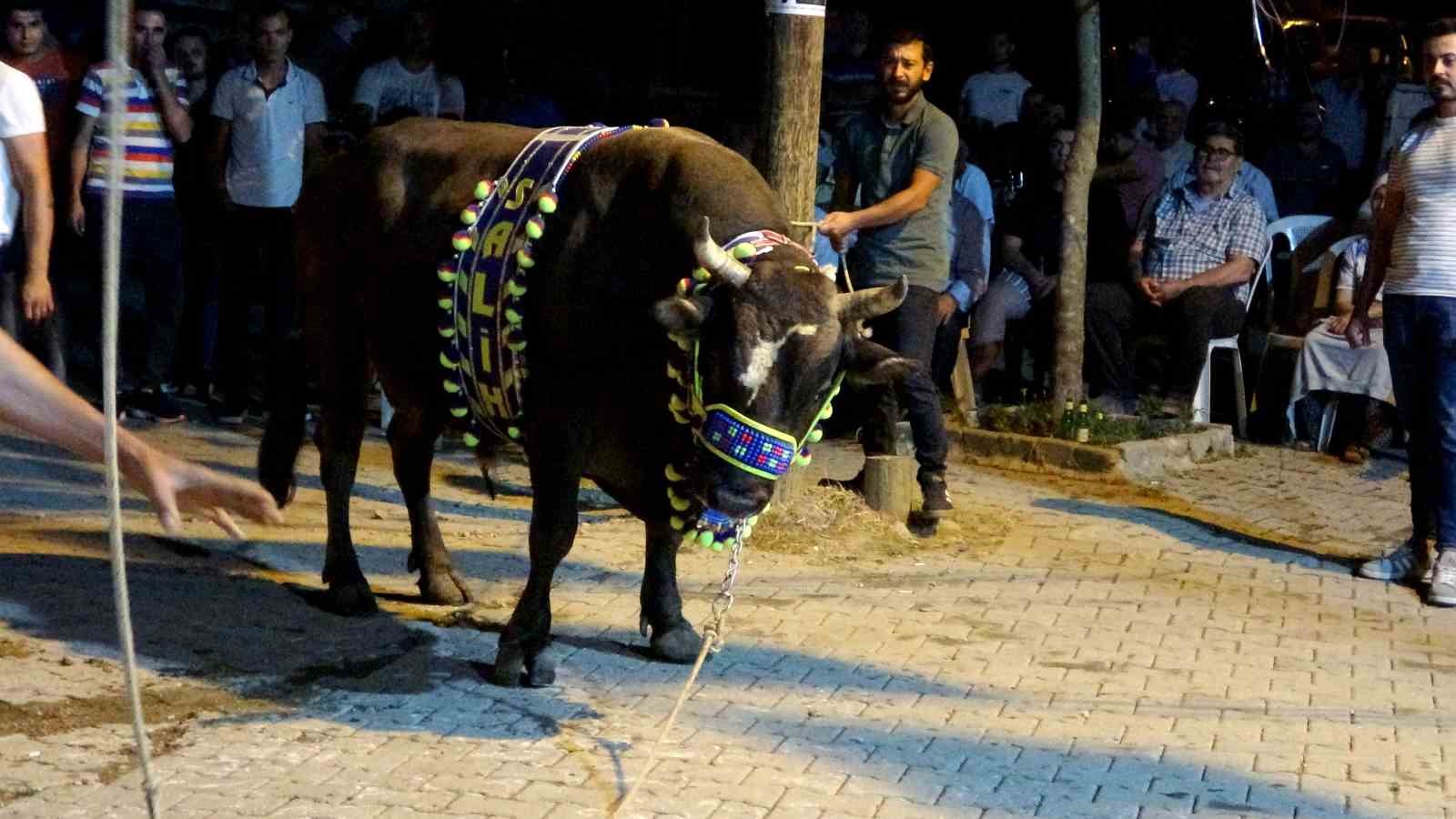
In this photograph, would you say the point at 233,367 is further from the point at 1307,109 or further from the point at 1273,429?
the point at 1307,109

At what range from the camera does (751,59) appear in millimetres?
15609

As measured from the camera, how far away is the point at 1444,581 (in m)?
8.56

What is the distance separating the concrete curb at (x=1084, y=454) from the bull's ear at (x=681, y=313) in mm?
5578

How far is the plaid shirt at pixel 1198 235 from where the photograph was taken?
12461 millimetres

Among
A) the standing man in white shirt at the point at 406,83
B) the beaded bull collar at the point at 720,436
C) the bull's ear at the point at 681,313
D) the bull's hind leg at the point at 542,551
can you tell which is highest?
the standing man in white shirt at the point at 406,83

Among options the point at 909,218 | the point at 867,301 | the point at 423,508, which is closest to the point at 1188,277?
the point at 909,218

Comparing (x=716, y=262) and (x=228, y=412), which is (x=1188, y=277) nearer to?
(x=228, y=412)

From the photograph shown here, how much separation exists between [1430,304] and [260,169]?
6.60 m

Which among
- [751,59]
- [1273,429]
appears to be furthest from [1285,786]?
[751,59]

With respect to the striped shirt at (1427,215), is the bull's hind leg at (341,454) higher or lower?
lower

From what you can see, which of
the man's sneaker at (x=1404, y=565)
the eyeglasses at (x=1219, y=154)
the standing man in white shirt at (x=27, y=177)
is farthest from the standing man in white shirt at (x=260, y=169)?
the man's sneaker at (x=1404, y=565)

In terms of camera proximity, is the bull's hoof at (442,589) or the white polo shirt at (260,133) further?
the white polo shirt at (260,133)

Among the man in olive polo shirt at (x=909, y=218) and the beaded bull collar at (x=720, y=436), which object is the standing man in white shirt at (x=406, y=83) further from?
the beaded bull collar at (x=720, y=436)

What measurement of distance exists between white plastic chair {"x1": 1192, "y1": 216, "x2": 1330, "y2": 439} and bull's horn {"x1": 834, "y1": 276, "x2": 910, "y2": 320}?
21.2 ft
